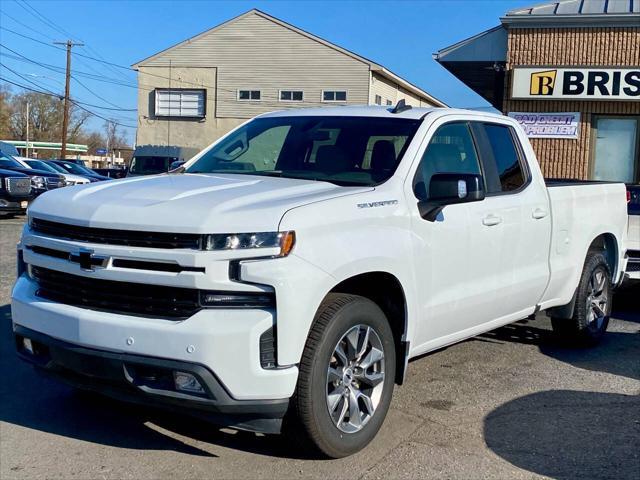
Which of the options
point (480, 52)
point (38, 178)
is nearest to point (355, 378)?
point (480, 52)

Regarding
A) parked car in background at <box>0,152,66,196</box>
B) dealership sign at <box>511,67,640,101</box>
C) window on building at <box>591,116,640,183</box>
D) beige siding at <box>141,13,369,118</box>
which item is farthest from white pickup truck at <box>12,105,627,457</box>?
beige siding at <box>141,13,369,118</box>

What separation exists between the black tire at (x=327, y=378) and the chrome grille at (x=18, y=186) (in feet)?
49.2

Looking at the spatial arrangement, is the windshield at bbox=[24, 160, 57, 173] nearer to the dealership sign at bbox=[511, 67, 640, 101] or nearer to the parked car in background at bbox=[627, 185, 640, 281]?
the dealership sign at bbox=[511, 67, 640, 101]

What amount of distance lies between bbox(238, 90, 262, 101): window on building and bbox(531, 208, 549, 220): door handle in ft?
124

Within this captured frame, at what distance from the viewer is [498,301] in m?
5.33

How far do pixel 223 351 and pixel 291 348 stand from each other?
331 mm

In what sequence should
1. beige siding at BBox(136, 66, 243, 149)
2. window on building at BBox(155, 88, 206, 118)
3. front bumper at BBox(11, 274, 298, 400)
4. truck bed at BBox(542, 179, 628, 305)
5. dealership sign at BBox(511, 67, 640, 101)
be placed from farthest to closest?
window on building at BBox(155, 88, 206, 118), beige siding at BBox(136, 66, 243, 149), dealership sign at BBox(511, 67, 640, 101), truck bed at BBox(542, 179, 628, 305), front bumper at BBox(11, 274, 298, 400)

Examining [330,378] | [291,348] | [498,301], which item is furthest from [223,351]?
[498,301]

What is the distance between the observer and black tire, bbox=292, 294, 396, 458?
3.72 m

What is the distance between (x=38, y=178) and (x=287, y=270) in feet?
53.4

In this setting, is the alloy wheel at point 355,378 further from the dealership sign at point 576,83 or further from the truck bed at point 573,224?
the dealership sign at point 576,83

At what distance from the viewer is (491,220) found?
5109 millimetres

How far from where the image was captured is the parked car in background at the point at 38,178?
59.1 feet

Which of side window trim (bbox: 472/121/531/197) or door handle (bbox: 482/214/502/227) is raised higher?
side window trim (bbox: 472/121/531/197)
